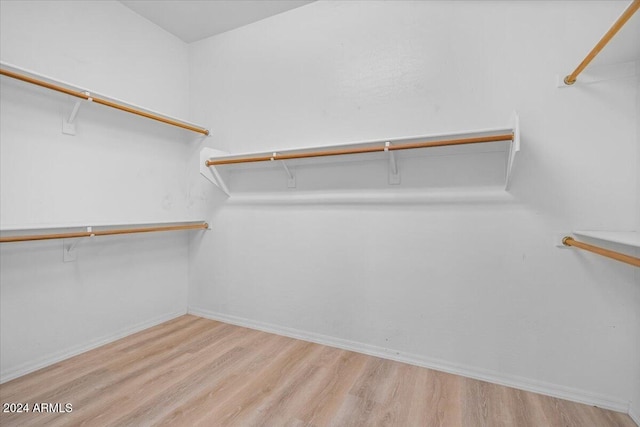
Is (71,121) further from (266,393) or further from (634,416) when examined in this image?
(634,416)

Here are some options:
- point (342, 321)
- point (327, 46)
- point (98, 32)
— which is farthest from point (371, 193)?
point (98, 32)

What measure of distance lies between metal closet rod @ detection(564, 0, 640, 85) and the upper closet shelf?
315mm

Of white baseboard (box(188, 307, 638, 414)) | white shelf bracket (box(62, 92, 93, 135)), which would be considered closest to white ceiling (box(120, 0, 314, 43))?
white shelf bracket (box(62, 92, 93, 135))

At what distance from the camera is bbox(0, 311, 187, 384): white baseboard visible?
5.25 ft

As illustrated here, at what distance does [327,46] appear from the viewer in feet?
6.73

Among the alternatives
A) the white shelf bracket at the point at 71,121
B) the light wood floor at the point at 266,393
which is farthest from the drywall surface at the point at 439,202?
the white shelf bracket at the point at 71,121

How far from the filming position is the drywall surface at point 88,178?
1.62m

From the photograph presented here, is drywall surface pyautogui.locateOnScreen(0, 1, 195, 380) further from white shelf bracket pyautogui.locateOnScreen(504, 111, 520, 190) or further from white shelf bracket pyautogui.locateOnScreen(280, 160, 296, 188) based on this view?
white shelf bracket pyautogui.locateOnScreen(504, 111, 520, 190)

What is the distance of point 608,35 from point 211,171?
2230mm

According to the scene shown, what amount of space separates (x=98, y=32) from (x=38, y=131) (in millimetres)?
798

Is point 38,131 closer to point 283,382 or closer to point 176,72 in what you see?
point 176,72

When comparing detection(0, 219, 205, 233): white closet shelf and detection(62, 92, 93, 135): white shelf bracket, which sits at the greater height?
detection(62, 92, 93, 135): white shelf bracket

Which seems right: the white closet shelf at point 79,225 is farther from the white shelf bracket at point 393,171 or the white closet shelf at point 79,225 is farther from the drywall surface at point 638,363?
the drywall surface at point 638,363

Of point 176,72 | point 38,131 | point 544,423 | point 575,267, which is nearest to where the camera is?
point 544,423
